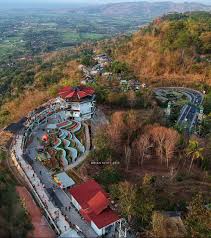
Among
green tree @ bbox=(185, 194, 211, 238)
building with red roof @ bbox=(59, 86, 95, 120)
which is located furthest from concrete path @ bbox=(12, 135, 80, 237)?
green tree @ bbox=(185, 194, 211, 238)

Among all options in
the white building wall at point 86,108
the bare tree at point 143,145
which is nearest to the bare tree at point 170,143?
the bare tree at point 143,145

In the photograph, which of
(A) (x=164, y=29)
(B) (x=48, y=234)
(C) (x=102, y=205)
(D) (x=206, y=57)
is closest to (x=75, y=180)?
(C) (x=102, y=205)

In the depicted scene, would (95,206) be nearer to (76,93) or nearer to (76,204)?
(76,204)

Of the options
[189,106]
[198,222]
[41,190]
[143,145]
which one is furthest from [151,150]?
[189,106]

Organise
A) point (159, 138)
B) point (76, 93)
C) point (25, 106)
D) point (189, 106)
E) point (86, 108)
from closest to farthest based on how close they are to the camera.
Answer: point (159, 138) → point (76, 93) → point (86, 108) → point (25, 106) → point (189, 106)

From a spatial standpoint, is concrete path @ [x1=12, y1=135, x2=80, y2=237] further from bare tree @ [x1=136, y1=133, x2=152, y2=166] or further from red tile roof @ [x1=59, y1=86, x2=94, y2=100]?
bare tree @ [x1=136, y1=133, x2=152, y2=166]

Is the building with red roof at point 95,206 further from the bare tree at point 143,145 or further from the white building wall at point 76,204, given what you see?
the bare tree at point 143,145
